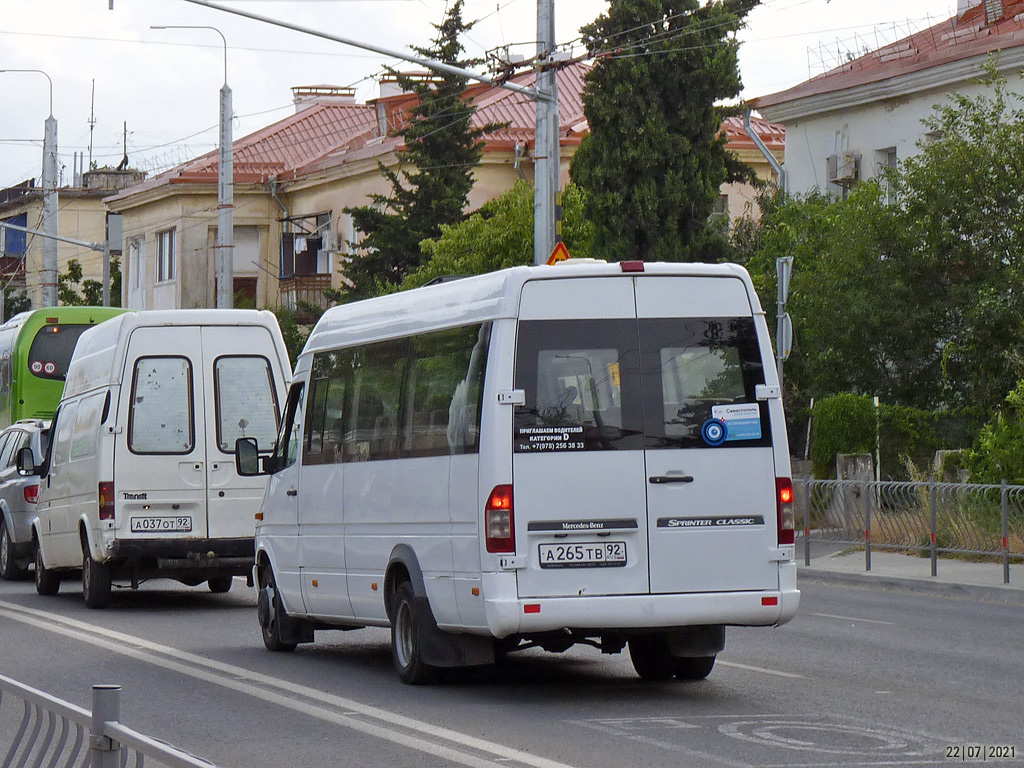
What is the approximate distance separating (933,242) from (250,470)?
15.9 m

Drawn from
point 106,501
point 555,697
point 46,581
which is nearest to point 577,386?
point 555,697

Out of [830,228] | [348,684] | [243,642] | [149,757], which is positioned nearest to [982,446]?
[830,228]

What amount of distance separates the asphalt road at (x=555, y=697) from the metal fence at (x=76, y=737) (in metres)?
1.37

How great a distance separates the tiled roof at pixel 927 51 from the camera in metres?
37.3

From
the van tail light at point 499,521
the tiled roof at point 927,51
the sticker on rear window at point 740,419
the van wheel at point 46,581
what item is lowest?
the van wheel at point 46,581

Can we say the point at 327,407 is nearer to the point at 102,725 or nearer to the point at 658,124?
the point at 102,725

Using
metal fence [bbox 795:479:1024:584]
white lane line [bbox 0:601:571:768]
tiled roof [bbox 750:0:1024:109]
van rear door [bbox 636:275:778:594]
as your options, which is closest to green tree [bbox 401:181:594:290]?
tiled roof [bbox 750:0:1024:109]

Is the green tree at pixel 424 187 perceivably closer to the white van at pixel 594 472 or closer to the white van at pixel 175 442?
the white van at pixel 175 442

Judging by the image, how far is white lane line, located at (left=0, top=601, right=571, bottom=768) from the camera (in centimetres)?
837

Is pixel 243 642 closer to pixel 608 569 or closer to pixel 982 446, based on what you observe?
pixel 608 569

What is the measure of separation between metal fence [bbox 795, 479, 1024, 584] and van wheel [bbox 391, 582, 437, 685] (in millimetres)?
Answer: 9802

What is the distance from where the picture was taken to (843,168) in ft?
132

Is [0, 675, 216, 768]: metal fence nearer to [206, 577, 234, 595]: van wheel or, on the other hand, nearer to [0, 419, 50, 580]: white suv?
[206, 577, 234, 595]: van wheel
